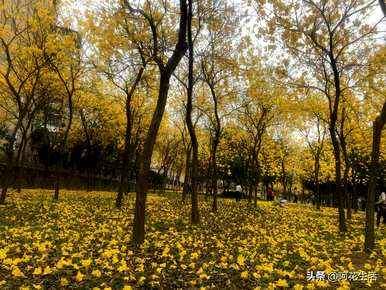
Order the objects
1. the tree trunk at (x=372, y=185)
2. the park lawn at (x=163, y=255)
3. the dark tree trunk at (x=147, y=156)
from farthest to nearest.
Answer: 1. the tree trunk at (x=372, y=185)
2. the dark tree trunk at (x=147, y=156)
3. the park lawn at (x=163, y=255)

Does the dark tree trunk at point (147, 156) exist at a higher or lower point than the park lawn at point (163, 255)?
higher

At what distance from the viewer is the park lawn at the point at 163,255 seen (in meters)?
6.59

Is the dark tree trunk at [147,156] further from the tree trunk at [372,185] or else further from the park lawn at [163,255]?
the tree trunk at [372,185]

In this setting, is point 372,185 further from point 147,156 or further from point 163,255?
point 147,156

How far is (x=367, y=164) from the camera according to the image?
142 ft

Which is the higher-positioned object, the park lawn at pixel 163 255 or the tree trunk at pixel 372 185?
the tree trunk at pixel 372 185

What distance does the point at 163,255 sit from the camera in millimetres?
8133

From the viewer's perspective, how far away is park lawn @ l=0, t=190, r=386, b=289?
659cm

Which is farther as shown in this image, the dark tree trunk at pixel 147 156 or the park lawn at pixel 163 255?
the dark tree trunk at pixel 147 156

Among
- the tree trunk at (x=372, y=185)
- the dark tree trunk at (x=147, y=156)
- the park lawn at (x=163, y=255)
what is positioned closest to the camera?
the park lawn at (x=163, y=255)

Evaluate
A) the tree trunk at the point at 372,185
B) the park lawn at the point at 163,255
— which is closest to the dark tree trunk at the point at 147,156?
the park lawn at the point at 163,255

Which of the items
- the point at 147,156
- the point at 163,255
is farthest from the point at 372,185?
the point at 147,156

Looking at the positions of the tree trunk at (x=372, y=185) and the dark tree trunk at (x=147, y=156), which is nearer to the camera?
the dark tree trunk at (x=147, y=156)

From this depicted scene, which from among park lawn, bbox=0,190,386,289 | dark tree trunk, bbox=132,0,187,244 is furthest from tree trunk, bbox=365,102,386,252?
dark tree trunk, bbox=132,0,187,244
